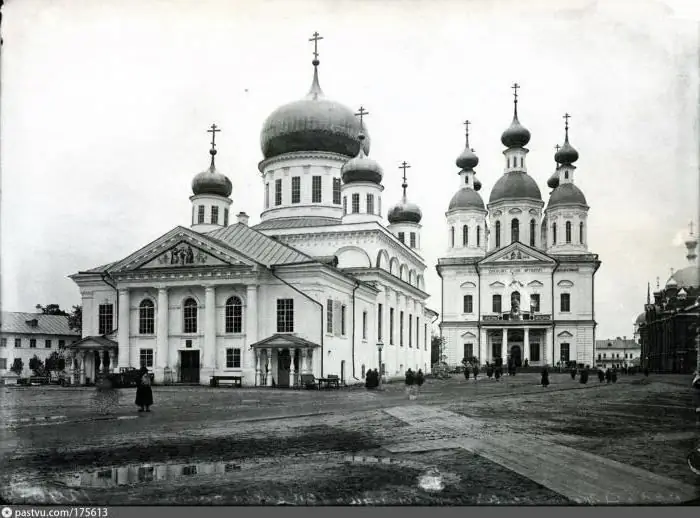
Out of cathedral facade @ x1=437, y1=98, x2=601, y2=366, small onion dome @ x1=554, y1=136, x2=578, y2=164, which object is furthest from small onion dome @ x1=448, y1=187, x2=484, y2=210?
small onion dome @ x1=554, y1=136, x2=578, y2=164

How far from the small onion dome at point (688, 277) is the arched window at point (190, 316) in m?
32.3

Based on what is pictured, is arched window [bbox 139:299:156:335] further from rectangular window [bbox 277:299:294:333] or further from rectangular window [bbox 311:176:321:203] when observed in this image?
rectangular window [bbox 311:176:321:203]

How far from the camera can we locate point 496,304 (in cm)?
8081

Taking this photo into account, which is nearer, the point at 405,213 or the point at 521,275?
the point at 405,213

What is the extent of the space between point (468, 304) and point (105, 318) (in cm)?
4668

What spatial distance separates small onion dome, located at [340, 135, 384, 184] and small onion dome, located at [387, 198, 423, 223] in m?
20.4

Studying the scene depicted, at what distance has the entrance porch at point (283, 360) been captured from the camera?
1531 inches

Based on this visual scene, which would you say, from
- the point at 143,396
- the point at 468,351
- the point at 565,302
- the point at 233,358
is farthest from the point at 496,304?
the point at 143,396

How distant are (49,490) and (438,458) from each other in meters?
5.93

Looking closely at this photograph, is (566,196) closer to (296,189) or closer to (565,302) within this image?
(565,302)

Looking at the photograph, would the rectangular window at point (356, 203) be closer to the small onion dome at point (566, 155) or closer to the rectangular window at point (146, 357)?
the rectangular window at point (146, 357)

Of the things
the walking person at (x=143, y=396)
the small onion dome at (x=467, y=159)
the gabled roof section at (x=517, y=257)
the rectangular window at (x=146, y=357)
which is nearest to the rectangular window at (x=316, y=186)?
the rectangular window at (x=146, y=357)

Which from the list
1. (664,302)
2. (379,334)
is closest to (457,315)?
(379,334)

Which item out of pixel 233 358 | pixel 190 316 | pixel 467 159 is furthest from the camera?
pixel 467 159
